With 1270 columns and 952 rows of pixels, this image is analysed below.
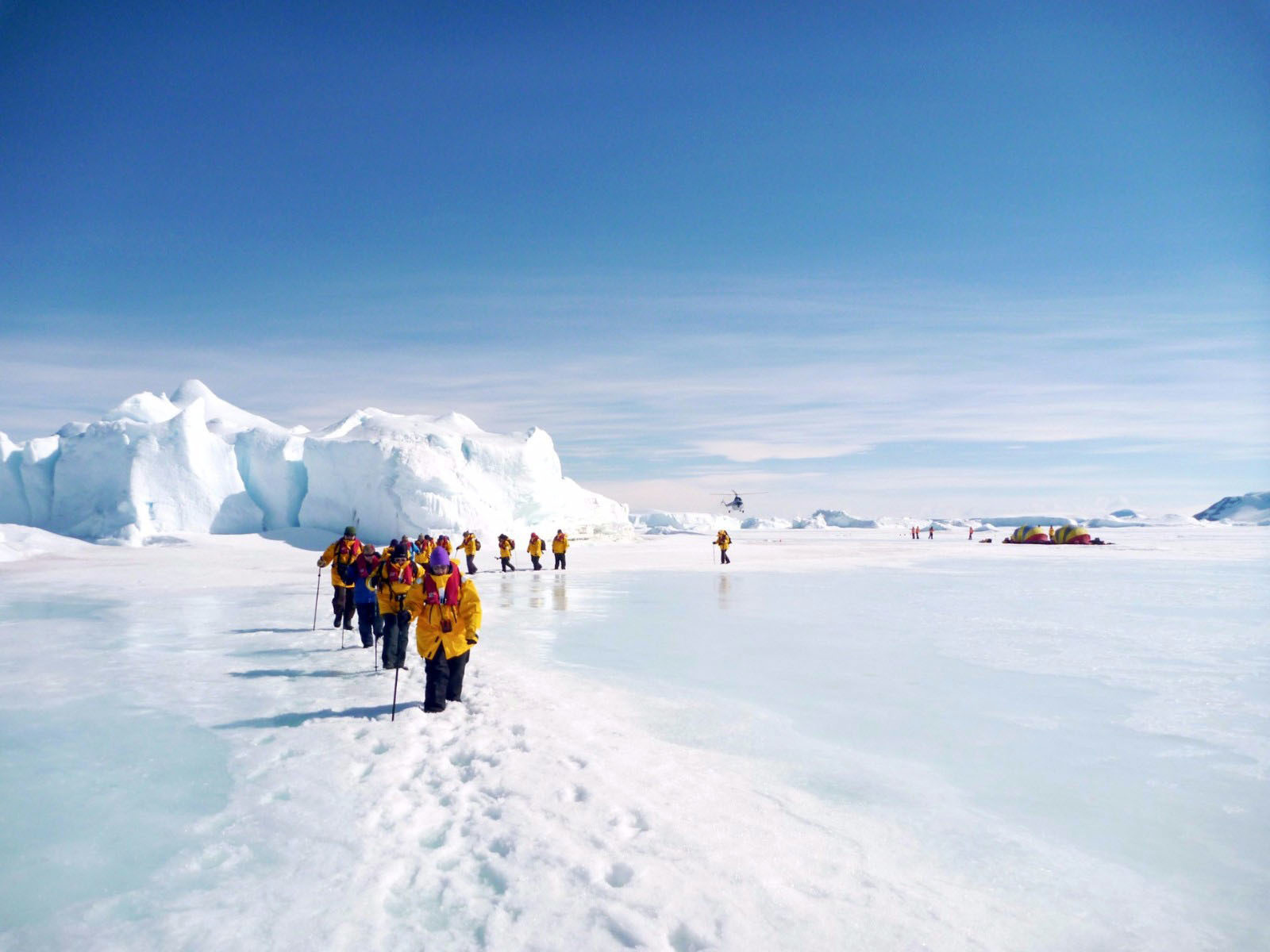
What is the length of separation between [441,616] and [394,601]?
1.95m

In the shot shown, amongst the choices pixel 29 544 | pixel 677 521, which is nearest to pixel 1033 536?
pixel 29 544

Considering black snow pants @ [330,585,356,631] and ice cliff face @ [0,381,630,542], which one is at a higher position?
ice cliff face @ [0,381,630,542]

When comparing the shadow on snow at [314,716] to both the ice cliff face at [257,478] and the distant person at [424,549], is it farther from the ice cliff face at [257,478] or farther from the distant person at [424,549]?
the ice cliff face at [257,478]

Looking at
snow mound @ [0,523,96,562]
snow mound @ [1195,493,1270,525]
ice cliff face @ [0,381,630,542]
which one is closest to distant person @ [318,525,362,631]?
snow mound @ [0,523,96,562]

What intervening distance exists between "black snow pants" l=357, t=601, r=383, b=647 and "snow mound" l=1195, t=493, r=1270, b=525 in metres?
116

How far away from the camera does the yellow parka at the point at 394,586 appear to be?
7.77m

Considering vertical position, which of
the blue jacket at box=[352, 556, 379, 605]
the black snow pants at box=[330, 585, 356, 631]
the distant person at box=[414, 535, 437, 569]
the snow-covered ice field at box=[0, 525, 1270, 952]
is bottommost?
the snow-covered ice field at box=[0, 525, 1270, 952]

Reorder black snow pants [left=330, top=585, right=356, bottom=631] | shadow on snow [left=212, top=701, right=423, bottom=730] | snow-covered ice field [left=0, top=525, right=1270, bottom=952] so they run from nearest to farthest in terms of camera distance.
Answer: snow-covered ice field [left=0, top=525, right=1270, bottom=952] < shadow on snow [left=212, top=701, right=423, bottom=730] < black snow pants [left=330, top=585, right=356, bottom=631]

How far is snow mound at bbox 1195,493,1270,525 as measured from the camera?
106 metres

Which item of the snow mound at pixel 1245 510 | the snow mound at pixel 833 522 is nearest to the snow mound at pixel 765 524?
the snow mound at pixel 833 522

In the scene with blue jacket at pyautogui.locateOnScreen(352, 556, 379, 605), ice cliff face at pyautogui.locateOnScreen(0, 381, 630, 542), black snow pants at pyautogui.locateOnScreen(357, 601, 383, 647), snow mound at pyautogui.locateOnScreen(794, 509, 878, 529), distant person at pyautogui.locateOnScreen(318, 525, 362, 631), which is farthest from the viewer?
snow mound at pyautogui.locateOnScreen(794, 509, 878, 529)

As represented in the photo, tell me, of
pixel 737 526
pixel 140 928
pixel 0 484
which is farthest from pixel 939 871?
pixel 737 526

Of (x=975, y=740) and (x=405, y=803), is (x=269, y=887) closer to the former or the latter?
(x=405, y=803)

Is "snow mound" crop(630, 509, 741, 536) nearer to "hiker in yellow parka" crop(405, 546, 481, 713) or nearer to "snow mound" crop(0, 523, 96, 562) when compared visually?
"snow mound" crop(0, 523, 96, 562)
